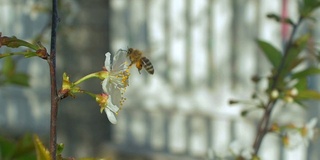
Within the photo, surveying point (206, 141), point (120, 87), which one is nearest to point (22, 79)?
point (120, 87)

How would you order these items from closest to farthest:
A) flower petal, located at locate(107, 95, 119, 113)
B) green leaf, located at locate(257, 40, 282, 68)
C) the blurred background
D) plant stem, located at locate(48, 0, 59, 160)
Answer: plant stem, located at locate(48, 0, 59, 160) → flower petal, located at locate(107, 95, 119, 113) → green leaf, located at locate(257, 40, 282, 68) → the blurred background

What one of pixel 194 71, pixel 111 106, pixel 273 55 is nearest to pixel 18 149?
pixel 273 55

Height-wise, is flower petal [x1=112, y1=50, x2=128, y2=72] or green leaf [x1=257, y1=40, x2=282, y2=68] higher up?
green leaf [x1=257, y1=40, x2=282, y2=68]

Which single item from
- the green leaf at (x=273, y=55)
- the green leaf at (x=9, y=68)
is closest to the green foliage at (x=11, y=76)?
the green leaf at (x=9, y=68)

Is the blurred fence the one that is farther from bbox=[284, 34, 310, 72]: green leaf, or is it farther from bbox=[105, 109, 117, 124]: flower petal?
bbox=[105, 109, 117, 124]: flower petal

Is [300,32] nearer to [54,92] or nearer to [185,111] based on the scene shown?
[185,111]

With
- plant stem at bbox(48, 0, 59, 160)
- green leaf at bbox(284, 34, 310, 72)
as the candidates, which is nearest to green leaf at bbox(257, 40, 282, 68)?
green leaf at bbox(284, 34, 310, 72)

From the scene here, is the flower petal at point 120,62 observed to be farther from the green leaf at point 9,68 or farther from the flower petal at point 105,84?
the green leaf at point 9,68

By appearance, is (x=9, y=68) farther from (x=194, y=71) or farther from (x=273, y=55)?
(x=194, y=71)
